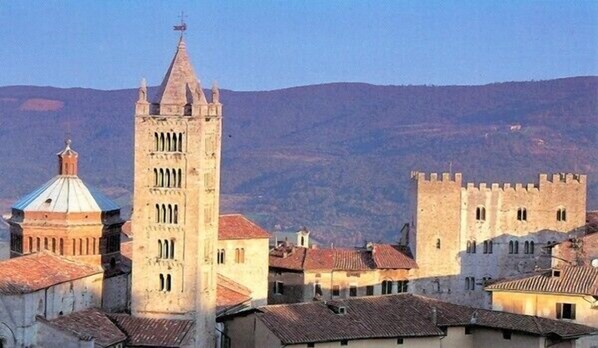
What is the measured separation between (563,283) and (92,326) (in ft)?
68.5

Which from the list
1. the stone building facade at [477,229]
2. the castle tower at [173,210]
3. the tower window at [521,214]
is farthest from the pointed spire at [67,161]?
the tower window at [521,214]

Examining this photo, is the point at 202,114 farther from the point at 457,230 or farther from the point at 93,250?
the point at 457,230

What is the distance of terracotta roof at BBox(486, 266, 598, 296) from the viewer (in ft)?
220

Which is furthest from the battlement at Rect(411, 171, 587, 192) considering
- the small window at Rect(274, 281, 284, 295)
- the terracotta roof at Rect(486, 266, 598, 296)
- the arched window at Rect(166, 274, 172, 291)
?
the arched window at Rect(166, 274, 172, 291)

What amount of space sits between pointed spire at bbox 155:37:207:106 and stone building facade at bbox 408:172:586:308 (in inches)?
877

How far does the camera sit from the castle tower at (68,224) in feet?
233

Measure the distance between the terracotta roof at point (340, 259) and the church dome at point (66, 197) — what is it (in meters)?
13.0

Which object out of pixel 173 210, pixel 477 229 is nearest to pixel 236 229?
pixel 173 210

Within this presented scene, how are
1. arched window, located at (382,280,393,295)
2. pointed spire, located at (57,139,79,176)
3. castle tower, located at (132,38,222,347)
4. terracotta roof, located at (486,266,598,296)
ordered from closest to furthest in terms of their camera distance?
1. castle tower, located at (132,38,222,347)
2. terracotta roof, located at (486,266,598,296)
3. pointed spire, located at (57,139,79,176)
4. arched window, located at (382,280,393,295)

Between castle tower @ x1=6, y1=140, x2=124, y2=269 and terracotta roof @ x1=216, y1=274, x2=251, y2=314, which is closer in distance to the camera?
castle tower @ x1=6, y1=140, x2=124, y2=269

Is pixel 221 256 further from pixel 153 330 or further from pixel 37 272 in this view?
pixel 37 272

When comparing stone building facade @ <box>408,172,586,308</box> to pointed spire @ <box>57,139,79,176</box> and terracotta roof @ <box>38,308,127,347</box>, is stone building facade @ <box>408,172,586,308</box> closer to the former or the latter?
pointed spire @ <box>57,139,79,176</box>

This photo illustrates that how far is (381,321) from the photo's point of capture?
216ft

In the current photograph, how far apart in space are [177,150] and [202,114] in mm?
1876
